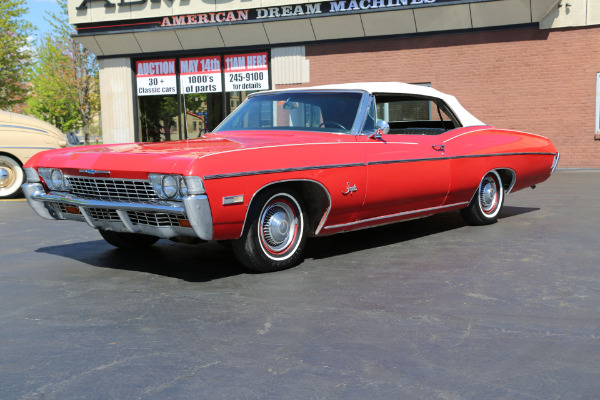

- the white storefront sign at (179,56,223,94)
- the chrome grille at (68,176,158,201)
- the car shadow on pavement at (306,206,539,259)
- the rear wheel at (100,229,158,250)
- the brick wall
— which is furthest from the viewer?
the white storefront sign at (179,56,223,94)

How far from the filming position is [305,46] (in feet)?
64.2

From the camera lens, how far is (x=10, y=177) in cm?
1218

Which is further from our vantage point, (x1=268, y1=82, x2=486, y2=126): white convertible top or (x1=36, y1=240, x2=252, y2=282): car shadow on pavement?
(x1=268, y1=82, x2=486, y2=126): white convertible top

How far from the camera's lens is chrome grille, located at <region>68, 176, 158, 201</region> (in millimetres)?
5047

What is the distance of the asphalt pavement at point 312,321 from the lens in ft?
10.3

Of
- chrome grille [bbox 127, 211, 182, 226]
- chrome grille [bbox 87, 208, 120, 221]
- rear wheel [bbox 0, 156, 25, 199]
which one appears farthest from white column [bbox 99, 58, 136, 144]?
chrome grille [bbox 127, 211, 182, 226]

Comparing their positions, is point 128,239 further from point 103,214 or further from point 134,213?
point 134,213

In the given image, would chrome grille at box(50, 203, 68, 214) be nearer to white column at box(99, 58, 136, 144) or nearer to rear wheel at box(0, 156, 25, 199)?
rear wheel at box(0, 156, 25, 199)

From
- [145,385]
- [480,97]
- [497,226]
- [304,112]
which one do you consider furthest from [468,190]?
[480,97]

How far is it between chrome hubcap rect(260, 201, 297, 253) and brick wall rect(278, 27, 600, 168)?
1332cm

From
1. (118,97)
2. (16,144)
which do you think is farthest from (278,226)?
(118,97)

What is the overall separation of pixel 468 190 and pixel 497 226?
30.5 inches

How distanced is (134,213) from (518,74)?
46.8 feet

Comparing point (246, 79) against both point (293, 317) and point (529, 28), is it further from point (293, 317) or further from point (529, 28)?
point (293, 317)
